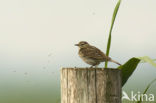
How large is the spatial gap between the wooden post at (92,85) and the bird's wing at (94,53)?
47.9 inches

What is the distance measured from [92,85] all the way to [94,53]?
5.05ft

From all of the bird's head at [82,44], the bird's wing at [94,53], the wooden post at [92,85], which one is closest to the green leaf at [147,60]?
the wooden post at [92,85]

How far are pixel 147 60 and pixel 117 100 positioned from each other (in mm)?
568

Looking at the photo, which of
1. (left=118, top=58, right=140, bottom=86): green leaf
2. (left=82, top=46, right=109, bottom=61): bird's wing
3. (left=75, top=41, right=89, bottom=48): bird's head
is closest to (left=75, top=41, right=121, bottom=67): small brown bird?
(left=82, top=46, right=109, bottom=61): bird's wing

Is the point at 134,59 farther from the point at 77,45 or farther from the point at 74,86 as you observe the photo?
the point at 77,45

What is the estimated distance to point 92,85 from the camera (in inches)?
156

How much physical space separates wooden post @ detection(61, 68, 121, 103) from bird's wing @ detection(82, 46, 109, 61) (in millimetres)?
1218

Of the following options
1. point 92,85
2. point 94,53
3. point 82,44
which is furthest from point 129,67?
point 82,44

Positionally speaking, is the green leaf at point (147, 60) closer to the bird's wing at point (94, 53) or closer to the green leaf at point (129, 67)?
the green leaf at point (129, 67)

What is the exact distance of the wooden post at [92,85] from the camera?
3.95 m

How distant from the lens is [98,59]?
5.41 meters

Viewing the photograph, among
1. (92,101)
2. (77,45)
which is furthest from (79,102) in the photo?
(77,45)

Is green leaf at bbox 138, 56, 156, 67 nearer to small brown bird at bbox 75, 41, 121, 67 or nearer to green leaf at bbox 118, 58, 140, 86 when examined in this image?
green leaf at bbox 118, 58, 140, 86

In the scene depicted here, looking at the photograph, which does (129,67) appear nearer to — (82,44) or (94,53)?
(94,53)
